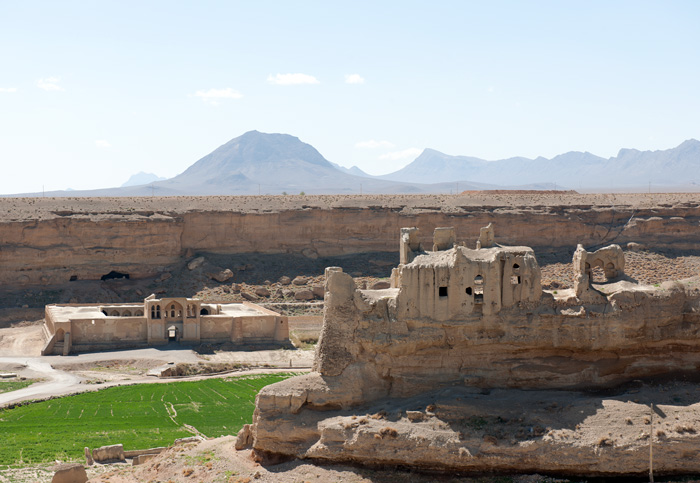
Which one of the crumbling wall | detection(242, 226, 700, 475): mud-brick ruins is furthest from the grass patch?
the crumbling wall

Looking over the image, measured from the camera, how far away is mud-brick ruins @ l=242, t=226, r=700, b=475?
90.2ft

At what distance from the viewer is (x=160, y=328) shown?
194ft

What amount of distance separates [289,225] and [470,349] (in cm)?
5815

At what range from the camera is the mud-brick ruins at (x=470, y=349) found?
27500mm

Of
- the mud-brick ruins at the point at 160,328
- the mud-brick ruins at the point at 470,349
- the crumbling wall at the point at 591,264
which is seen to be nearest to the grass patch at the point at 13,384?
the mud-brick ruins at the point at 160,328

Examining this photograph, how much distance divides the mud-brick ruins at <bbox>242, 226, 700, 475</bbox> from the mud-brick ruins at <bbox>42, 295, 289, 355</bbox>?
30.8m

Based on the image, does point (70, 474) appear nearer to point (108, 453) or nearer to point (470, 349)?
point (108, 453)

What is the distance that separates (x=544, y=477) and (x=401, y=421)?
14.3 feet

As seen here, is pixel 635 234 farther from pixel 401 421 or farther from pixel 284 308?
pixel 401 421

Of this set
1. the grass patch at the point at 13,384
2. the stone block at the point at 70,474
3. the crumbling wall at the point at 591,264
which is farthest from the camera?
the grass patch at the point at 13,384

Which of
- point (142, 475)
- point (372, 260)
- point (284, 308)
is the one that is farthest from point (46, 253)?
point (142, 475)

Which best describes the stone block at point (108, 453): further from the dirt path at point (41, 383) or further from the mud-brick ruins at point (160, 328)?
the mud-brick ruins at point (160, 328)

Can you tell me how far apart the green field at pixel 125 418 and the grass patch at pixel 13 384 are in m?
4.24

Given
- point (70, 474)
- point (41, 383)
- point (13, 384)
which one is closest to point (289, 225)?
point (41, 383)
